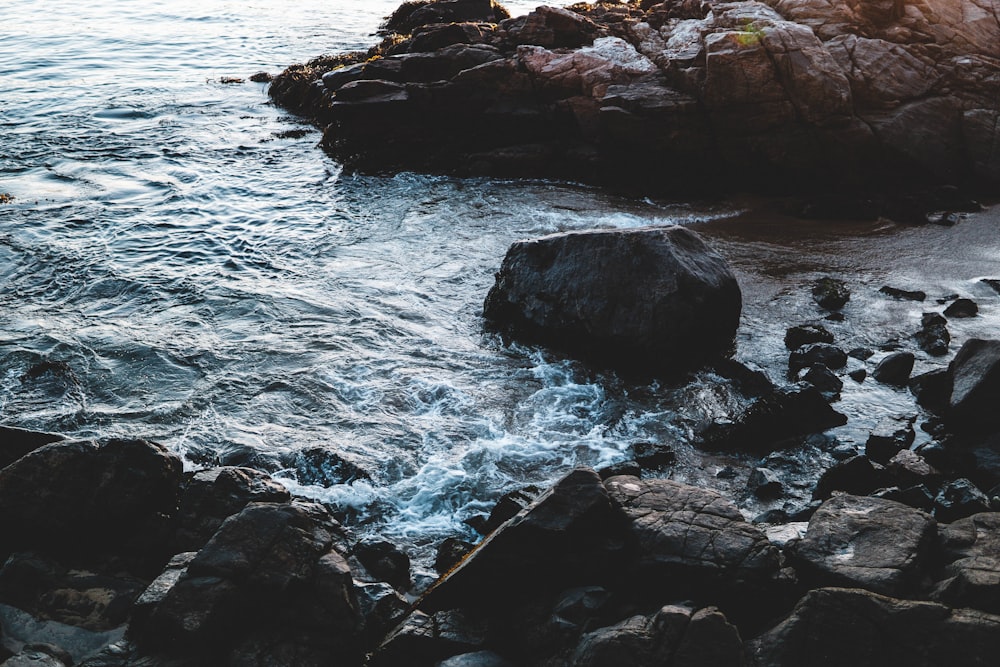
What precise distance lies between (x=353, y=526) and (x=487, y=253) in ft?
28.2

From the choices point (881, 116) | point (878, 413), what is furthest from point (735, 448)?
→ point (881, 116)

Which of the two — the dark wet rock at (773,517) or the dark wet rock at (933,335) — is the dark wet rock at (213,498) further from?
the dark wet rock at (933,335)

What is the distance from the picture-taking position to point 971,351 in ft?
35.6

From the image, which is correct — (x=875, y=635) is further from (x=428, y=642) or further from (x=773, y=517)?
(x=428, y=642)

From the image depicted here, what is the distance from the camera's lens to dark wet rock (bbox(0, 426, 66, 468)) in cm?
914

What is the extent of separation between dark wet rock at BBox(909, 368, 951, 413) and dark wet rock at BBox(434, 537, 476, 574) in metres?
6.89

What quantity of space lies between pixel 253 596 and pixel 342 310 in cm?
781

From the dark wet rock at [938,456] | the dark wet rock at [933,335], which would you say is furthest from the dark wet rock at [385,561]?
the dark wet rock at [933,335]

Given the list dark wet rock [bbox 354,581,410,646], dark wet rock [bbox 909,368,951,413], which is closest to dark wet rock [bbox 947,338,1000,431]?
dark wet rock [bbox 909,368,951,413]

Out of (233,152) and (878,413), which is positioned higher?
(233,152)

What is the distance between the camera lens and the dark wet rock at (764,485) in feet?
31.3

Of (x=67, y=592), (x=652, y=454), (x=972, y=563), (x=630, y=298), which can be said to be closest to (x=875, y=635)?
(x=972, y=563)

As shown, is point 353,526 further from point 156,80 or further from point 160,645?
point 156,80

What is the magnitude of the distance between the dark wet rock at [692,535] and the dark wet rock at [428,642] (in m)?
1.59
